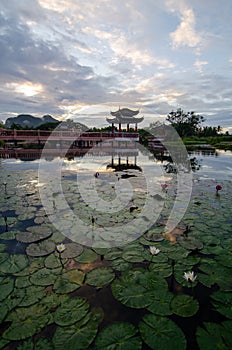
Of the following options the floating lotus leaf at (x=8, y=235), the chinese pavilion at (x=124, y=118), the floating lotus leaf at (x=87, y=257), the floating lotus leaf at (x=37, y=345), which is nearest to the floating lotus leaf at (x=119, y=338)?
the floating lotus leaf at (x=37, y=345)

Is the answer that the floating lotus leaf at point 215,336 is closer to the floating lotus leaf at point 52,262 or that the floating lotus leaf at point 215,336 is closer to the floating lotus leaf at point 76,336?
the floating lotus leaf at point 76,336

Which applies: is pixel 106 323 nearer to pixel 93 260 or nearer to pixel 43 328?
pixel 43 328

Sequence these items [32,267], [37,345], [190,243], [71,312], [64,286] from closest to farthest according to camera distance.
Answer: [37,345]
[71,312]
[64,286]
[32,267]
[190,243]

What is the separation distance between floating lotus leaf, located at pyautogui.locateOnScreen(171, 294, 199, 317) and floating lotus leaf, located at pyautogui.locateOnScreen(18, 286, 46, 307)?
140 cm

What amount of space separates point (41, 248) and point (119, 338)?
1842 millimetres

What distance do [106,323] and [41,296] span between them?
0.76 metres

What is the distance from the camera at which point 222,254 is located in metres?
2.89

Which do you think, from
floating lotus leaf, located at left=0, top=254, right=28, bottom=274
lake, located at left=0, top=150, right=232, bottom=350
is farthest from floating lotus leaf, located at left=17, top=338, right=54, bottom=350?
floating lotus leaf, located at left=0, top=254, right=28, bottom=274

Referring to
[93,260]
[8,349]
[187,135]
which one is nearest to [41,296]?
[8,349]

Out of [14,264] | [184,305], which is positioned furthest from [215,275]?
[14,264]

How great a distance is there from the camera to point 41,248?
303 centimetres

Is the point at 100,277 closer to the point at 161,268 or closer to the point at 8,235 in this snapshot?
the point at 161,268

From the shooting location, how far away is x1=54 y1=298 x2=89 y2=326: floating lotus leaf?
5.91 feet

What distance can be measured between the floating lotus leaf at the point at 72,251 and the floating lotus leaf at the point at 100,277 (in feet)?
1.61
